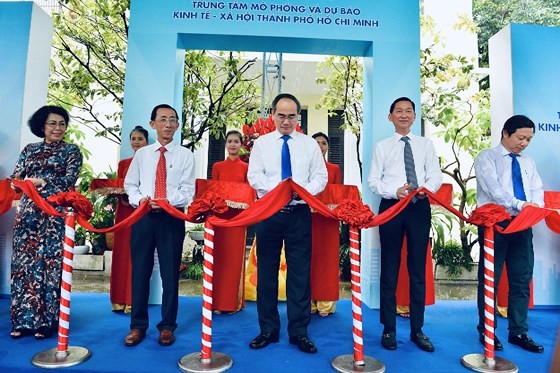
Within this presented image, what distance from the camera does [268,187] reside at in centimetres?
277

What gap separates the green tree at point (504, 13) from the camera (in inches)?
356

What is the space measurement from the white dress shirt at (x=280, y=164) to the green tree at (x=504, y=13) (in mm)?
7873

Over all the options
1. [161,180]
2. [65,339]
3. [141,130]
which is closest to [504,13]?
[141,130]

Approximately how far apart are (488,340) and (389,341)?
0.58m

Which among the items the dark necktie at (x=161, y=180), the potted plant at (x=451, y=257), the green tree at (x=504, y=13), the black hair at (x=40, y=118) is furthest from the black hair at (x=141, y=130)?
the green tree at (x=504, y=13)

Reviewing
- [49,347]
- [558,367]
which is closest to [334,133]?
[49,347]

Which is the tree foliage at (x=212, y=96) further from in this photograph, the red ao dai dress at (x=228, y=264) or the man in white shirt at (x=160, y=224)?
the man in white shirt at (x=160, y=224)

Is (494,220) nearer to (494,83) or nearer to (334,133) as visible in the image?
(494,83)

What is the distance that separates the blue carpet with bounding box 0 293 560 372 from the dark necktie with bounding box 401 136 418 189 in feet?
3.57

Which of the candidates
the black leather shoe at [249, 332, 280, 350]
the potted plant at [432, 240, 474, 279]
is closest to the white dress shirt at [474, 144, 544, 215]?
the black leather shoe at [249, 332, 280, 350]

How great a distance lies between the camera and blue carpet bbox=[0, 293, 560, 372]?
2432 mm

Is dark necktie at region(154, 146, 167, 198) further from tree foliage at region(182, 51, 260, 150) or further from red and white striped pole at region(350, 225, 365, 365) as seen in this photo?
tree foliage at region(182, 51, 260, 150)

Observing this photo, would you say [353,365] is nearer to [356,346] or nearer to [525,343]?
[356,346]

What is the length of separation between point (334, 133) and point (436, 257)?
139 inches
